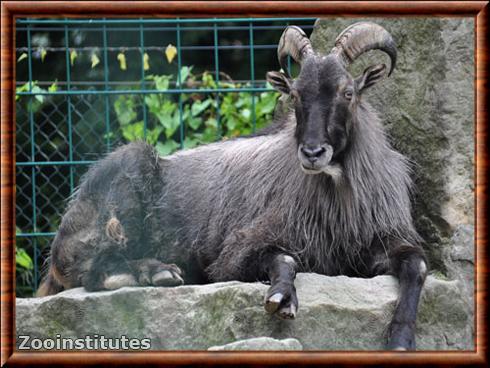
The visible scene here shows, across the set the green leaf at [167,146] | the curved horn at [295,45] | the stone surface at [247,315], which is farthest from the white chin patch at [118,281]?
the green leaf at [167,146]

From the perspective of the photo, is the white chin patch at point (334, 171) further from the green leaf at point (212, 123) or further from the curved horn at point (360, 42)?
the green leaf at point (212, 123)

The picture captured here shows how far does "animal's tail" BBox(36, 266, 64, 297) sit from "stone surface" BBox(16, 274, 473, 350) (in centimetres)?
94

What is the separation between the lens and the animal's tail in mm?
8371

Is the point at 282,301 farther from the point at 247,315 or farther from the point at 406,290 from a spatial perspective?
the point at 406,290

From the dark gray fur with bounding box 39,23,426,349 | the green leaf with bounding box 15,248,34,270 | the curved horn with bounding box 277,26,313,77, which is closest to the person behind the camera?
the dark gray fur with bounding box 39,23,426,349

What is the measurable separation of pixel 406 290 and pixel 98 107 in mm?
5287

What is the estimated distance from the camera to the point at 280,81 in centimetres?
793

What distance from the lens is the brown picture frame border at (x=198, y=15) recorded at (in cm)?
622

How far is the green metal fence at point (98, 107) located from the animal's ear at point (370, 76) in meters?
2.30

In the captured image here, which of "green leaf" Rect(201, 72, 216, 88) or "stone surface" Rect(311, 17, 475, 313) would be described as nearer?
"stone surface" Rect(311, 17, 475, 313)

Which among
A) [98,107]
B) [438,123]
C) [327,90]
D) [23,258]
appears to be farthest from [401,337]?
[98,107]

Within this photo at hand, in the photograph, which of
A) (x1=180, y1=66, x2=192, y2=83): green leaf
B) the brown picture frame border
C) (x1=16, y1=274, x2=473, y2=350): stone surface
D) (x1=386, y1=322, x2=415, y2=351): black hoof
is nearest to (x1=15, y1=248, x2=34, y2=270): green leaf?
(x1=180, y1=66, x2=192, y2=83): green leaf

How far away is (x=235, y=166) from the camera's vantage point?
340 inches

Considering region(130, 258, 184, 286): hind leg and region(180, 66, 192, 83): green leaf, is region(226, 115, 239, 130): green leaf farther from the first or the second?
region(130, 258, 184, 286): hind leg
